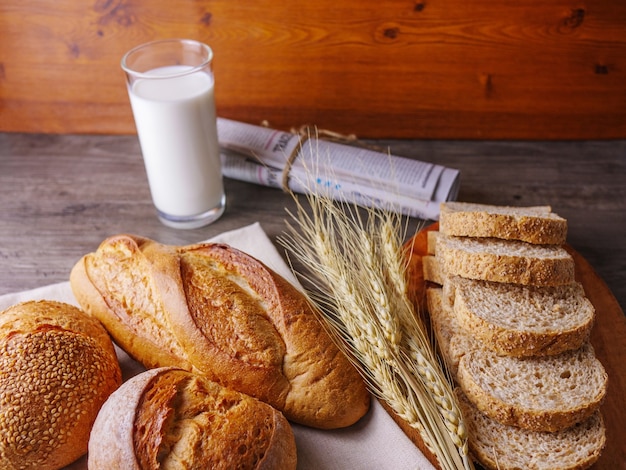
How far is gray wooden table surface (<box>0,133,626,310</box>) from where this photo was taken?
7.32 feet

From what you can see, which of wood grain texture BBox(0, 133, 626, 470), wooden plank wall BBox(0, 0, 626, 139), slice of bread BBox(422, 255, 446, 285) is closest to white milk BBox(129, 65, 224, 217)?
wood grain texture BBox(0, 133, 626, 470)

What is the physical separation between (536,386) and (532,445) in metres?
0.15

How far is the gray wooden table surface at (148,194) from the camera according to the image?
2.23 m

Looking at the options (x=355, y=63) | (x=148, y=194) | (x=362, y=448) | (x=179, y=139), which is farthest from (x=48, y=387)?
(x=355, y=63)

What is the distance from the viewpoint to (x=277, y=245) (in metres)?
2.24

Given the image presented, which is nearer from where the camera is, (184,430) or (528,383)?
(184,430)

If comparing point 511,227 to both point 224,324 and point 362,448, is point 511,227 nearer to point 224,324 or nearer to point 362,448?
point 362,448

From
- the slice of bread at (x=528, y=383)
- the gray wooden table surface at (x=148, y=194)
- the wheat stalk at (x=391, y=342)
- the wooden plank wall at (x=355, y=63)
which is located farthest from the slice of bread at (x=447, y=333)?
the wooden plank wall at (x=355, y=63)

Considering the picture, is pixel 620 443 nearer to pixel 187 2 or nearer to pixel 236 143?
pixel 236 143

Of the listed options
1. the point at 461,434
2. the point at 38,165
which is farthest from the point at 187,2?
the point at 461,434

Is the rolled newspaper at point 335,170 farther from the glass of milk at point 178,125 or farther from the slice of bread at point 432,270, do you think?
the slice of bread at point 432,270

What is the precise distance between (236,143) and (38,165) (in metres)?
0.89

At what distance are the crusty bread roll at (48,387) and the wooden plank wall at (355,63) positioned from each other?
55.8 inches

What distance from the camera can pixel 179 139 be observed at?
2.09 meters
